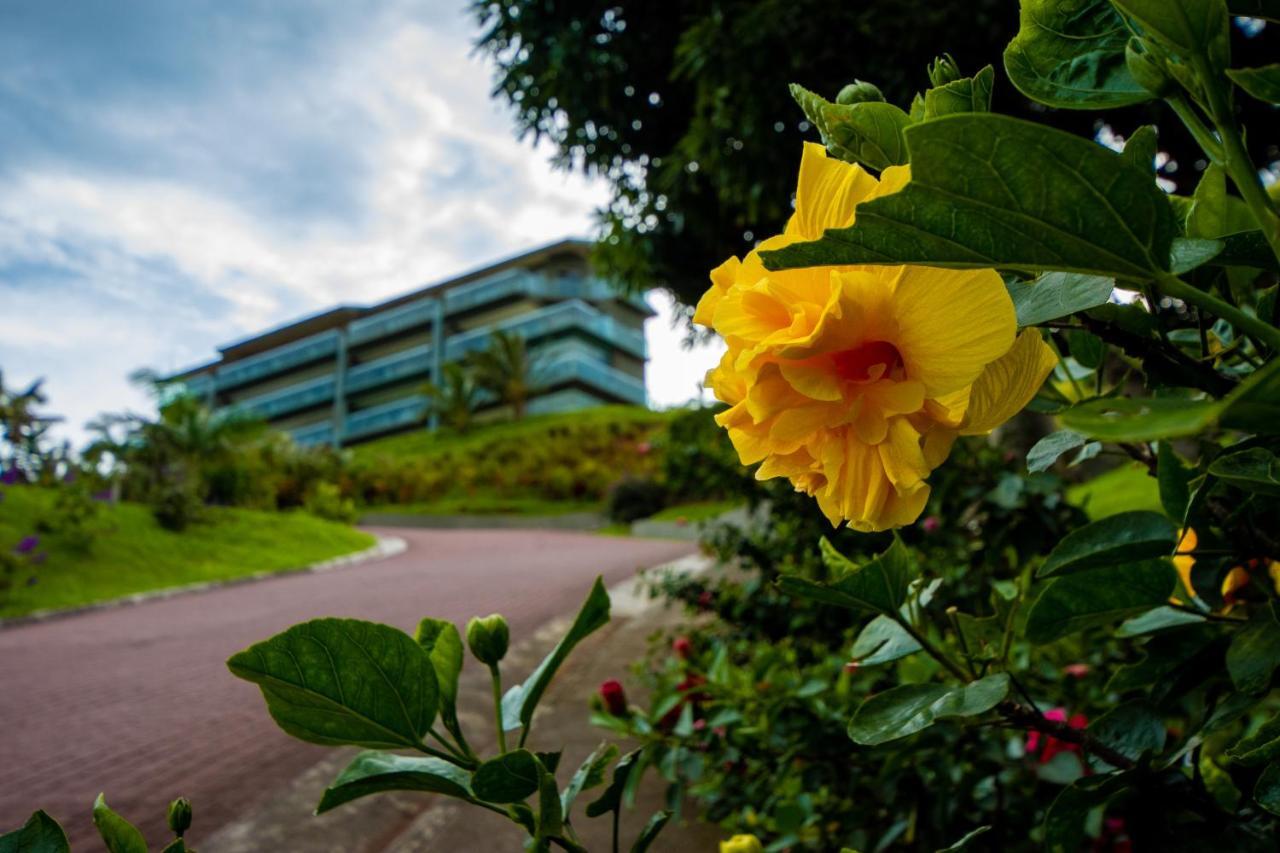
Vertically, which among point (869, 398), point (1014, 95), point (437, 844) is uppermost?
point (1014, 95)

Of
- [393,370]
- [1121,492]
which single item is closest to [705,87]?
[1121,492]

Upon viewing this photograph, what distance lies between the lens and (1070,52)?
0.32 meters

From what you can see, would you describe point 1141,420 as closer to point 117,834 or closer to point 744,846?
point 117,834

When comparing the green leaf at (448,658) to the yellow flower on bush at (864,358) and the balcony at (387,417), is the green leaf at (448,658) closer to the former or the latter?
the yellow flower on bush at (864,358)

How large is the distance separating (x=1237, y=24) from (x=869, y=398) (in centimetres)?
507

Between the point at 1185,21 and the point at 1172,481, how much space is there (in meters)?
0.31

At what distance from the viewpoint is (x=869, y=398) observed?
0.32 m

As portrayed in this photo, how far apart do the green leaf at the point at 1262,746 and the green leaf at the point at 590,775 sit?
0.31 meters

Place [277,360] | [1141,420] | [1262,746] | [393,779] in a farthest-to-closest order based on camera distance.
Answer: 1. [277,360]
2. [393,779]
3. [1262,746]
4. [1141,420]

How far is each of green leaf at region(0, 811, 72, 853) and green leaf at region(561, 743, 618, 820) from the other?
24 centimetres

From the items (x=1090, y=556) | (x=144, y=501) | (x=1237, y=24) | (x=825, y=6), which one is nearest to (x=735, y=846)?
(x=1090, y=556)

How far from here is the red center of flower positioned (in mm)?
319

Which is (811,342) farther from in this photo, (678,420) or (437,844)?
(678,420)

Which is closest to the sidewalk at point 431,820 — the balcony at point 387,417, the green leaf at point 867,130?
the green leaf at point 867,130
